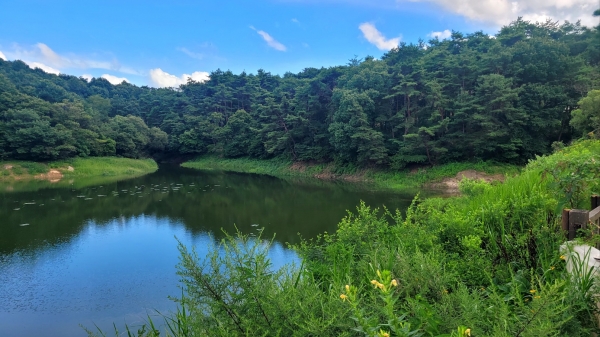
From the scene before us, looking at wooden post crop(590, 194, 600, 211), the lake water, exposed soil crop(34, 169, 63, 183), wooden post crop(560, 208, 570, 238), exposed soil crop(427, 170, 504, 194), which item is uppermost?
wooden post crop(590, 194, 600, 211)

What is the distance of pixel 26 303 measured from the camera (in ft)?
16.5

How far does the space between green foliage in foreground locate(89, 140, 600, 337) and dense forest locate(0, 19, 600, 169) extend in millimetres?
8366

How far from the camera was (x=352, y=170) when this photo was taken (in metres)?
21.4

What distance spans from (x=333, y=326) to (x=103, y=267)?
20.0ft

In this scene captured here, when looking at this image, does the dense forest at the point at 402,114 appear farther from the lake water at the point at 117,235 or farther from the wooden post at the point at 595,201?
the wooden post at the point at 595,201

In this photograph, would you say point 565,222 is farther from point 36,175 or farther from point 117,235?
point 36,175

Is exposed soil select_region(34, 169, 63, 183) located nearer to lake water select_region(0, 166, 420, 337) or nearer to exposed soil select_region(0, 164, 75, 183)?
Answer: exposed soil select_region(0, 164, 75, 183)

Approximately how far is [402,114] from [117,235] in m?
14.8

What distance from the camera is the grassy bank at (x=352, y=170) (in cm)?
1695

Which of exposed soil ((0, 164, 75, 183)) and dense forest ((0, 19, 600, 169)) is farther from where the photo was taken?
exposed soil ((0, 164, 75, 183))

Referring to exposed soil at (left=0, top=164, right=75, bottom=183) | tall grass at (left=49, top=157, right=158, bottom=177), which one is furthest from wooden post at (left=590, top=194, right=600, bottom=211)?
tall grass at (left=49, top=157, right=158, bottom=177)

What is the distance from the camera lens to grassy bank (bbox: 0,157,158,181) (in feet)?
67.4

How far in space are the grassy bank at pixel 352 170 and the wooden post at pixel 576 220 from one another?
11.7 meters

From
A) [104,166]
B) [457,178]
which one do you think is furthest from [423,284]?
[104,166]
